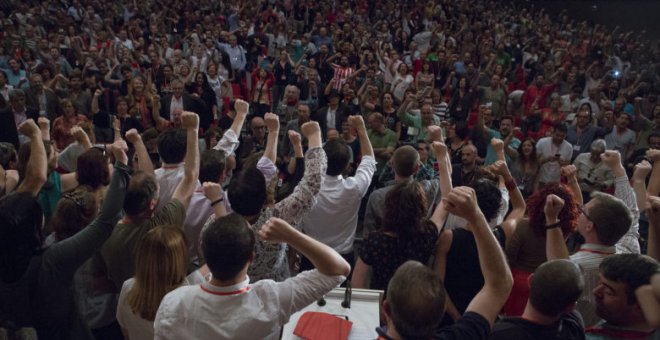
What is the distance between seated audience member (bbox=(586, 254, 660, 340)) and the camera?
1.91 metres

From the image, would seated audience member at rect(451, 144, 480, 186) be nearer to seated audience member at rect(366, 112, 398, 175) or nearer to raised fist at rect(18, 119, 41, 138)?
seated audience member at rect(366, 112, 398, 175)

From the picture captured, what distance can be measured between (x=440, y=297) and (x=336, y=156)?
177 cm

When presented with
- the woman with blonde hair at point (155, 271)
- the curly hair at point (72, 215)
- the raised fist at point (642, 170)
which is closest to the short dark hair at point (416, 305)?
the woman with blonde hair at point (155, 271)

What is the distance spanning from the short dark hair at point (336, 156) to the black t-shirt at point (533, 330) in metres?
1.63

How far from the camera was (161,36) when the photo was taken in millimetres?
11586

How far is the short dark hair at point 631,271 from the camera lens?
6.30 feet

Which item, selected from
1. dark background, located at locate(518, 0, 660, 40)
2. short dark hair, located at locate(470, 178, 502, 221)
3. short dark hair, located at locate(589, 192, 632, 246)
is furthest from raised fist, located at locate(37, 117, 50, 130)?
dark background, located at locate(518, 0, 660, 40)

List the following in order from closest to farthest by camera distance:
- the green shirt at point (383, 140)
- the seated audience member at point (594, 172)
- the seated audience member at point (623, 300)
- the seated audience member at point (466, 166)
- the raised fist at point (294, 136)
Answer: the seated audience member at point (623, 300), the raised fist at point (294, 136), the seated audience member at point (466, 166), the seated audience member at point (594, 172), the green shirt at point (383, 140)

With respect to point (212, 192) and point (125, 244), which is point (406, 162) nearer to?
point (212, 192)

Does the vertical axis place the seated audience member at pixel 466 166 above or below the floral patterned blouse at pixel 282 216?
below

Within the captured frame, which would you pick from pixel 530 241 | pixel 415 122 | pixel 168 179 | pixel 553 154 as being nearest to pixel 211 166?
pixel 168 179

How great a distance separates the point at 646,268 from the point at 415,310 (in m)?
0.92

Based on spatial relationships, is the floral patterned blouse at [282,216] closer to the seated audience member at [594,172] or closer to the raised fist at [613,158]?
the raised fist at [613,158]

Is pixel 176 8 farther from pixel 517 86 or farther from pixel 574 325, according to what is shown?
pixel 574 325
